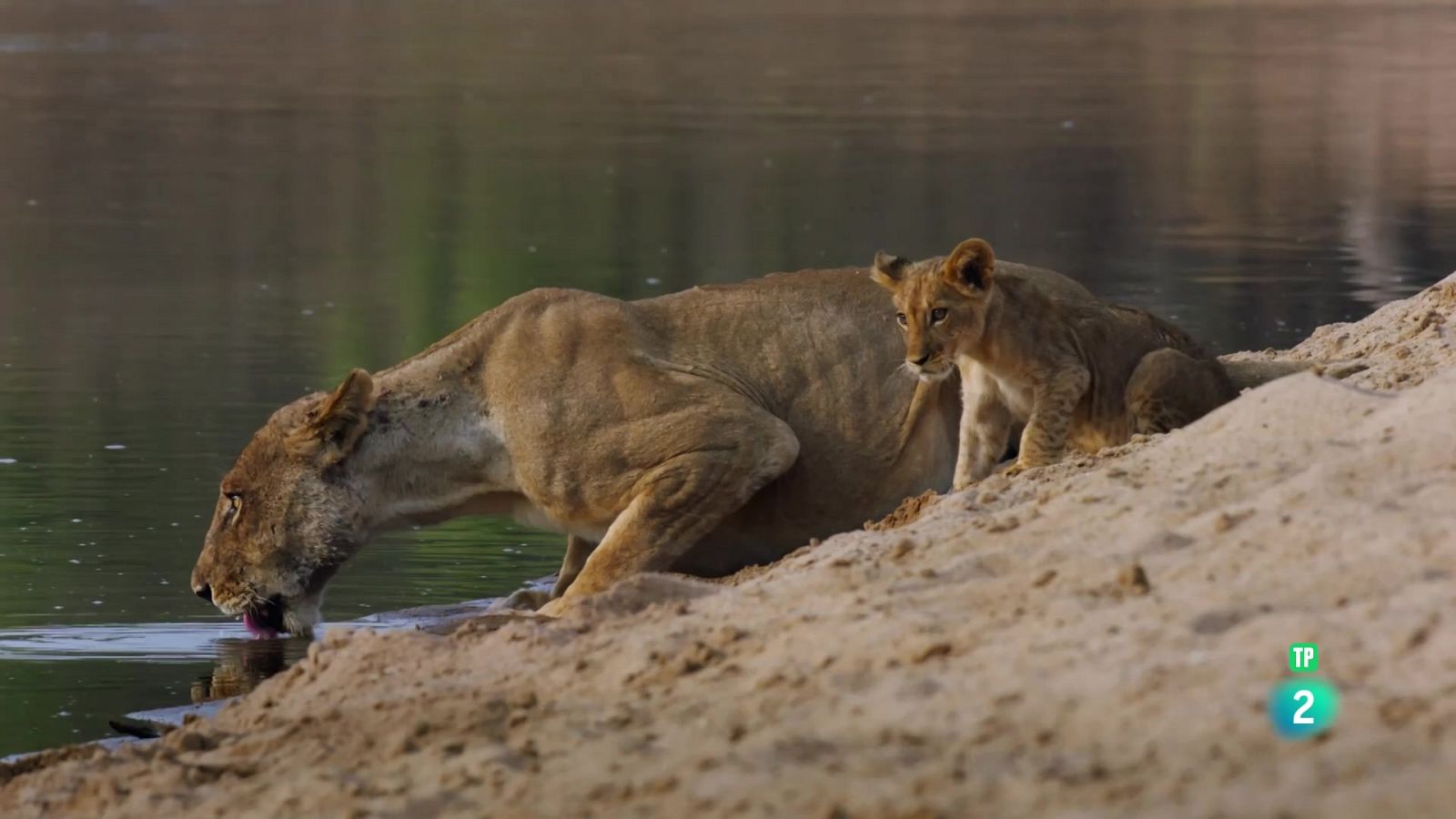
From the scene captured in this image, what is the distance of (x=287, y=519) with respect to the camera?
904 centimetres

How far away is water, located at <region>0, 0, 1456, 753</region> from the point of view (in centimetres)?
1035

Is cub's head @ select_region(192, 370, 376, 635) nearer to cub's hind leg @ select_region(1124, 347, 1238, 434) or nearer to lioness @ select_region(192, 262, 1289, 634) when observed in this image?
lioness @ select_region(192, 262, 1289, 634)

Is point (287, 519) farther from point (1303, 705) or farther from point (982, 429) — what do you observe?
point (1303, 705)

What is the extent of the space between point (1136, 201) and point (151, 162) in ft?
31.6

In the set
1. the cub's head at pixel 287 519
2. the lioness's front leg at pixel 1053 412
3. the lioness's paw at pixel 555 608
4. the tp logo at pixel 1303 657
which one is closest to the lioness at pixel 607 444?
the cub's head at pixel 287 519

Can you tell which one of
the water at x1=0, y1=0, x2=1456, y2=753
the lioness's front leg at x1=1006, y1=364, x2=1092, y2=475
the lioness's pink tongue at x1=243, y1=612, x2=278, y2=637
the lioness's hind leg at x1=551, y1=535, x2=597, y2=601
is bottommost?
the water at x1=0, y1=0, x2=1456, y2=753

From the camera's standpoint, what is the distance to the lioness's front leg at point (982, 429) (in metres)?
8.94

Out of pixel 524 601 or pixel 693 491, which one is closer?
pixel 693 491

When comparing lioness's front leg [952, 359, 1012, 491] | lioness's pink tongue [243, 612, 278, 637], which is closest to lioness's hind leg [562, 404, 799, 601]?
lioness's front leg [952, 359, 1012, 491]

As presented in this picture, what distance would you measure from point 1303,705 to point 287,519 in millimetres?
4701

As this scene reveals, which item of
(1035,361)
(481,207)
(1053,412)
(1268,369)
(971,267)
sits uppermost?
(971,267)

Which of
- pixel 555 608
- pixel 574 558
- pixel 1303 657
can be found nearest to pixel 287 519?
pixel 574 558

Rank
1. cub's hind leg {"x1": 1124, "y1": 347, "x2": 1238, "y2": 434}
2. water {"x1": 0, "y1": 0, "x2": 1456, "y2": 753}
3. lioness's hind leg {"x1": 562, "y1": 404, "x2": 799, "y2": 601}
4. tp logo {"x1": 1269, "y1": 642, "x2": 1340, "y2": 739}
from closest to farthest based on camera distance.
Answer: tp logo {"x1": 1269, "y1": 642, "x2": 1340, "y2": 739}
cub's hind leg {"x1": 1124, "y1": 347, "x2": 1238, "y2": 434}
lioness's hind leg {"x1": 562, "y1": 404, "x2": 799, "y2": 601}
water {"x1": 0, "y1": 0, "x2": 1456, "y2": 753}

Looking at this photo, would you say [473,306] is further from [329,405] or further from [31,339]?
[329,405]
